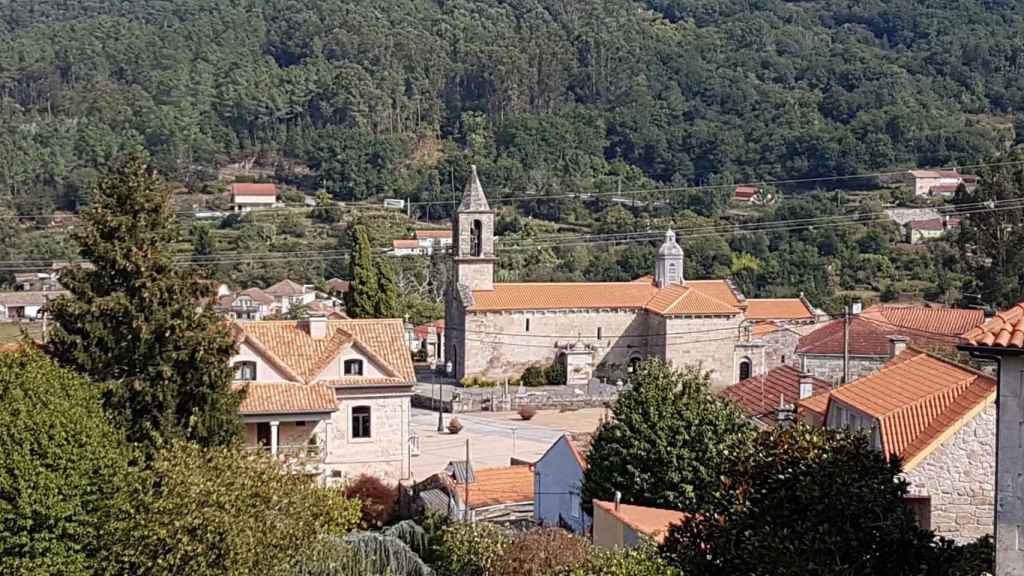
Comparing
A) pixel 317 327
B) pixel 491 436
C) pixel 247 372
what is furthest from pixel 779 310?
pixel 247 372

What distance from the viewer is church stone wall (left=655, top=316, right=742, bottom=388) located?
4922 centimetres

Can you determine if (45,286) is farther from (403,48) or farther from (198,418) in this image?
(403,48)

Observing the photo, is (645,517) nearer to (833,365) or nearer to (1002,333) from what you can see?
(1002,333)

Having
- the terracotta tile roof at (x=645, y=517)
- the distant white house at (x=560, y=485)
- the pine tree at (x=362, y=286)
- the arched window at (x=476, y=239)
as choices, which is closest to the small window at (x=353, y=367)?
the distant white house at (x=560, y=485)

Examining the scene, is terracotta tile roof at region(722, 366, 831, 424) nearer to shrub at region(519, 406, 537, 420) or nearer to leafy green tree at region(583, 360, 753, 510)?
leafy green tree at region(583, 360, 753, 510)

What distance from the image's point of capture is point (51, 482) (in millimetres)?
16891

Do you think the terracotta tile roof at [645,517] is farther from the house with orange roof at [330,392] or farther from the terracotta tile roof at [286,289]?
the terracotta tile roof at [286,289]

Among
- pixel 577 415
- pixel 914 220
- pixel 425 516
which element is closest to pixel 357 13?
pixel 914 220

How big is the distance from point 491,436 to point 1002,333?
30080mm

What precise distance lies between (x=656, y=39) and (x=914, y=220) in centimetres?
8152

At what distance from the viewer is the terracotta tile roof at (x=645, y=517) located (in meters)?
15.9

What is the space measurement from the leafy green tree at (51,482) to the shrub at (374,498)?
6.50 m

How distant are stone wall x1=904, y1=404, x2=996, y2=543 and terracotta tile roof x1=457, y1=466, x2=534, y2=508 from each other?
9.76 m

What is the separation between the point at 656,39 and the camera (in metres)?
166
